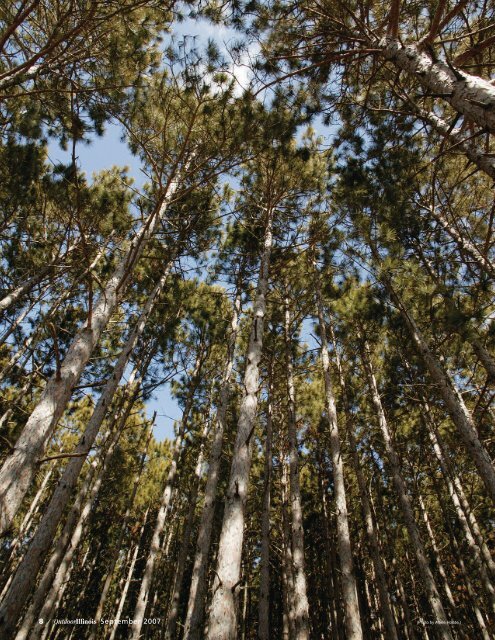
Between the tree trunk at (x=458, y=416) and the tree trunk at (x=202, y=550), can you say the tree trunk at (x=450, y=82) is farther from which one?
the tree trunk at (x=202, y=550)

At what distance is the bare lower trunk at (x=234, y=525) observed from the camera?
117 inches

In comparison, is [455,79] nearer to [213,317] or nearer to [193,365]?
[213,317]

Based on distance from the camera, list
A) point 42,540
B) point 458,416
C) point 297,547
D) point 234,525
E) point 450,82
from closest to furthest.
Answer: point 234,525
point 450,82
point 42,540
point 458,416
point 297,547

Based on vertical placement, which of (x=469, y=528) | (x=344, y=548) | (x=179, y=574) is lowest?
(x=344, y=548)

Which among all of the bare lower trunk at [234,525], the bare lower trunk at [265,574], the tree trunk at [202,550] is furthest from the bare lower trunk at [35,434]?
the bare lower trunk at [265,574]

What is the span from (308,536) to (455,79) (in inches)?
659

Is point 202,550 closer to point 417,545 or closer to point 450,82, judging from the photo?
point 417,545

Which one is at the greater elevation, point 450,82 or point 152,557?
point 450,82

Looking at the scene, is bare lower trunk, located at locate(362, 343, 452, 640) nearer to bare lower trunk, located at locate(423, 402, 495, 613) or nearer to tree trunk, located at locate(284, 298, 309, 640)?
bare lower trunk, located at locate(423, 402, 495, 613)

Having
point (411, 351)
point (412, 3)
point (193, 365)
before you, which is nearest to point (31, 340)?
point (193, 365)

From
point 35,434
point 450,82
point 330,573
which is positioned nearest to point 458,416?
point 450,82

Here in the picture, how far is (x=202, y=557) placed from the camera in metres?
6.70

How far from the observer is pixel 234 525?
3500 millimetres

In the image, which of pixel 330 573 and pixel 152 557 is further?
pixel 330 573
